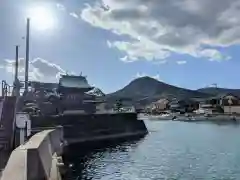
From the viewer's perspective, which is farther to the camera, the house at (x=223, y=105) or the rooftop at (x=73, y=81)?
the house at (x=223, y=105)

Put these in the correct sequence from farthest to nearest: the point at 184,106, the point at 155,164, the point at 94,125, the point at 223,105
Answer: the point at 184,106, the point at 223,105, the point at 94,125, the point at 155,164

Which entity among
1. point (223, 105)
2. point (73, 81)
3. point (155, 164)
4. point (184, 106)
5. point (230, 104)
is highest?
point (73, 81)

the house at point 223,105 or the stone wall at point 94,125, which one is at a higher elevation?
the house at point 223,105

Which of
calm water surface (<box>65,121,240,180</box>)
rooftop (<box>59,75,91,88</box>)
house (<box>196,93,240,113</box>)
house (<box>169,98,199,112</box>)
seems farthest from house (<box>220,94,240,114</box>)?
calm water surface (<box>65,121,240,180</box>)

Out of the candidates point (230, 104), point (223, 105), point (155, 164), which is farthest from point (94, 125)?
point (230, 104)

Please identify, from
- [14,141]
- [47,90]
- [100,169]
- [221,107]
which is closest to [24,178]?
[14,141]

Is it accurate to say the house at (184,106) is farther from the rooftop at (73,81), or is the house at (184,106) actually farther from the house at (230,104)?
the rooftop at (73,81)

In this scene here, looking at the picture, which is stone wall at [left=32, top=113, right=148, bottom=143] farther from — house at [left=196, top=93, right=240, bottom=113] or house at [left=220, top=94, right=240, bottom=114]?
house at [left=220, top=94, right=240, bottom=114]

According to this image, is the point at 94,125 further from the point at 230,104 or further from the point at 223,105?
the point at 230,104

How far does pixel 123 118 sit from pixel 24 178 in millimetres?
48639

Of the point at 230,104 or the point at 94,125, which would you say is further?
the point at 230,104

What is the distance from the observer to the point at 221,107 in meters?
140

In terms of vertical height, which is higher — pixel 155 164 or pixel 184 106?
pixel 184 106

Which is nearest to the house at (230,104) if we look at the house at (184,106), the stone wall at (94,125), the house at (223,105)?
the house at (223,105)
